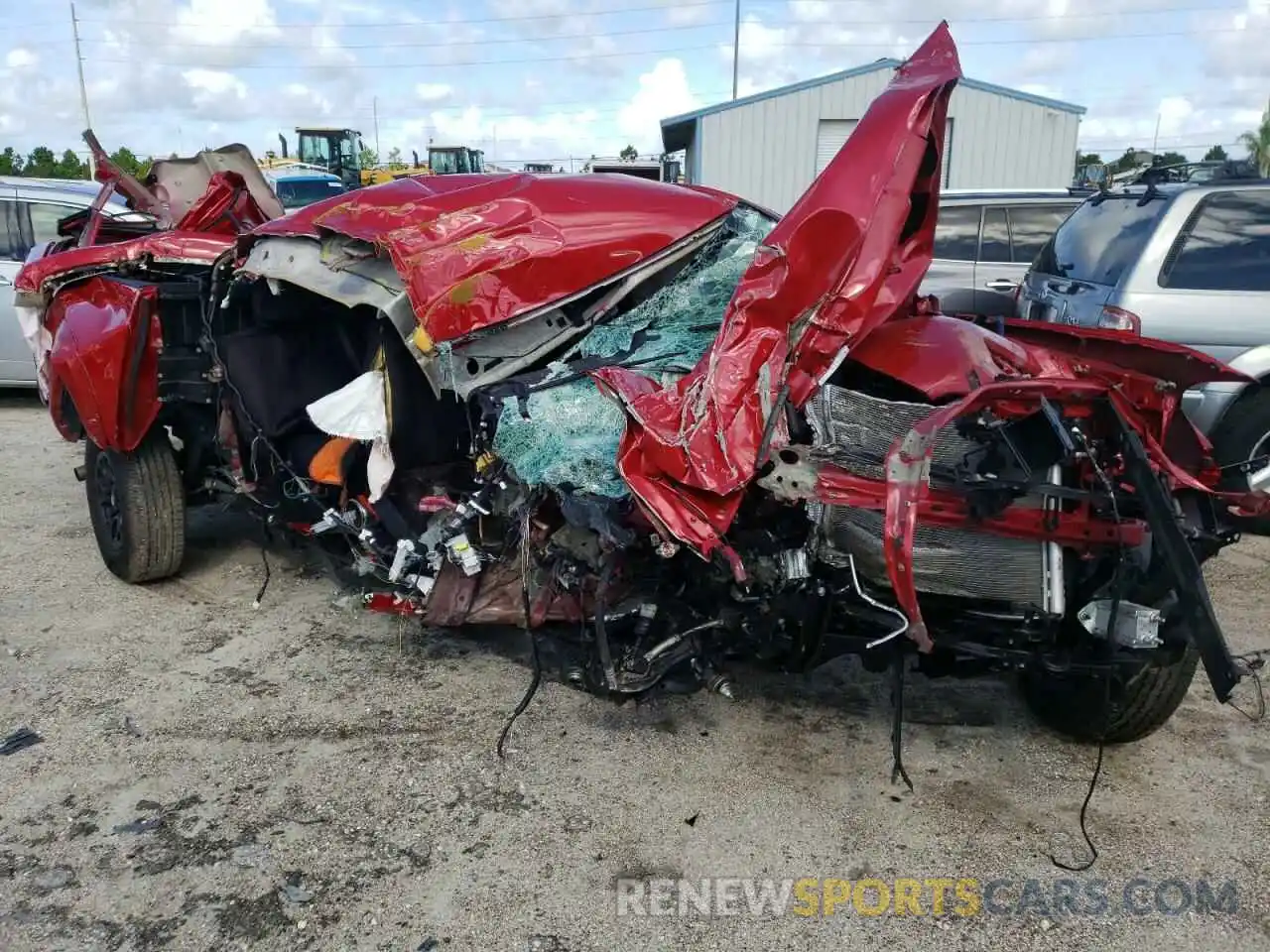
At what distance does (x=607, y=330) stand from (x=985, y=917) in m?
2.09

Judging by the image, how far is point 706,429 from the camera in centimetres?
254

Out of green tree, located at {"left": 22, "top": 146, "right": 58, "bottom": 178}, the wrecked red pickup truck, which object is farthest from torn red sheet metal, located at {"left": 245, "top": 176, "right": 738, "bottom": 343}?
green tree, located at {"left": 22, "top": 146, "right": 58, "bottom": 178}

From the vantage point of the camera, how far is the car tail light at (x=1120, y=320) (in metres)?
4.91

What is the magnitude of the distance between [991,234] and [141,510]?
246 inches

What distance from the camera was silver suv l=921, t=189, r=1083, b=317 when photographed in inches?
291

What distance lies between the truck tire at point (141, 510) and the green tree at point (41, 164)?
1189 inches

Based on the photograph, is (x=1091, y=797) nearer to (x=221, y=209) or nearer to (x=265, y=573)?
(x=265, y=573)

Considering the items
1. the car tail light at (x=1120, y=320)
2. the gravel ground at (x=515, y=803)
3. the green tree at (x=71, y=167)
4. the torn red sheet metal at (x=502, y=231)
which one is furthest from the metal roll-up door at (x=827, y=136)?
the green tree at (x=71, y=167)

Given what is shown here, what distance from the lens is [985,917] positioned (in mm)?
2379

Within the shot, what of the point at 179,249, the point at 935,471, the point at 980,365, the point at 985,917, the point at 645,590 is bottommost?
the point at 985,917

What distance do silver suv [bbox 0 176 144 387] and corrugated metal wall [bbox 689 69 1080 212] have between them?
12.1 metres

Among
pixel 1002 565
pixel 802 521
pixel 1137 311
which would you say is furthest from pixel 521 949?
pixel 1137 311

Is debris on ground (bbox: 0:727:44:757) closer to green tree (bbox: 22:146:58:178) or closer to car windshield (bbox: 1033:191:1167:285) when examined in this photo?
car windshield (bbox: 1033:191:1167:285)

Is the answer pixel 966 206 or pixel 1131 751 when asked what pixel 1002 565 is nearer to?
pixel 1131 751
